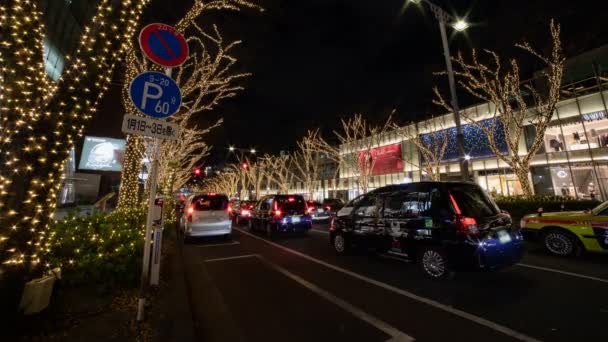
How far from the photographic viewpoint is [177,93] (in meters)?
3.66

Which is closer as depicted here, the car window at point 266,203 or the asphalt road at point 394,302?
the asphalt road at point 394,302

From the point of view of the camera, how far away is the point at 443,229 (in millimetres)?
4766

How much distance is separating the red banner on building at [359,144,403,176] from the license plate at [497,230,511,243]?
836 inches

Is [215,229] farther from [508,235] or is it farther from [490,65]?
[490,65]

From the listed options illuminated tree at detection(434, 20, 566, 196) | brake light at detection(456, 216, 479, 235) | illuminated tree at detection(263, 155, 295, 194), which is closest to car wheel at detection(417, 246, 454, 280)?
brake light at detection(456, 216, 479, 235)

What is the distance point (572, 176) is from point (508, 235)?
61.3ft

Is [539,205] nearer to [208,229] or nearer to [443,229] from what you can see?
[443,229]

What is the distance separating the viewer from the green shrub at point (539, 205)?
33.8 ft

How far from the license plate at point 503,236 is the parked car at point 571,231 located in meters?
2.92

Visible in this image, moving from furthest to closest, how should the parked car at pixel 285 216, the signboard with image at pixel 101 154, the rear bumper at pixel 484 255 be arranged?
the signboard with image at pixel 101 154 < the parked car at pixel 285 216 < the rear bumper at pixel 484 255

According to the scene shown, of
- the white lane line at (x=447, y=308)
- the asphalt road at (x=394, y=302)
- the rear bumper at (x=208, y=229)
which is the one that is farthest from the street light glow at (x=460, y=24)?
the rear bumper at (x=208, y=229)

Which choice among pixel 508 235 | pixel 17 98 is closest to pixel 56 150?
pixel 17 98

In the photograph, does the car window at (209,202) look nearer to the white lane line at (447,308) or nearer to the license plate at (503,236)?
the white lane line at (447,308)

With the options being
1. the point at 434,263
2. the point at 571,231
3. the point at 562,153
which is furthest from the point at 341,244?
the point at 562,153
